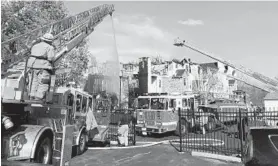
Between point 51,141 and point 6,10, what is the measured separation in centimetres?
1355

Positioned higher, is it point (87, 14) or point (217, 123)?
point (87, 14)

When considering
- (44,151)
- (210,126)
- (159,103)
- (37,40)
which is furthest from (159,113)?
(44,151)

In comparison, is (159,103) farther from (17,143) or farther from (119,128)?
(17,143)

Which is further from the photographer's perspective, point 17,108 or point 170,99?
point 170,99

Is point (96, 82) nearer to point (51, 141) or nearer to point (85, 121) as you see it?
point (85, 121)

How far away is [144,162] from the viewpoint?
8.74m

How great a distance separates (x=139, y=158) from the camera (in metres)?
9.32

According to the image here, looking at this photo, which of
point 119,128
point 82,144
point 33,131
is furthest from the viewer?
point 119,128

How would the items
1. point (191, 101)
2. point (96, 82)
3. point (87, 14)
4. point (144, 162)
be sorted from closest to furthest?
point (144, 162) < point (87, 14) < point (191, 101) < point (96, 82)

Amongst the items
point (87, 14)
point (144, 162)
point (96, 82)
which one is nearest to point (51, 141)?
point (144, 162)

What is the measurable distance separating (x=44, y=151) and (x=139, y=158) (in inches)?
163

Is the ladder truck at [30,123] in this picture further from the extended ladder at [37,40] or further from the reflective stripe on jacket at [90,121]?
the reflective stripe on jacket at [90,121]

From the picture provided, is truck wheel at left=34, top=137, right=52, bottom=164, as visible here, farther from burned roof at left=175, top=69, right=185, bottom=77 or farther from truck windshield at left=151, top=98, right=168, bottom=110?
burned roof at left=175, top=69, right=185, bottom=77

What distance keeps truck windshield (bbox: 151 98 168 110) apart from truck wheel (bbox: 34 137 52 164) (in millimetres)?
10533
